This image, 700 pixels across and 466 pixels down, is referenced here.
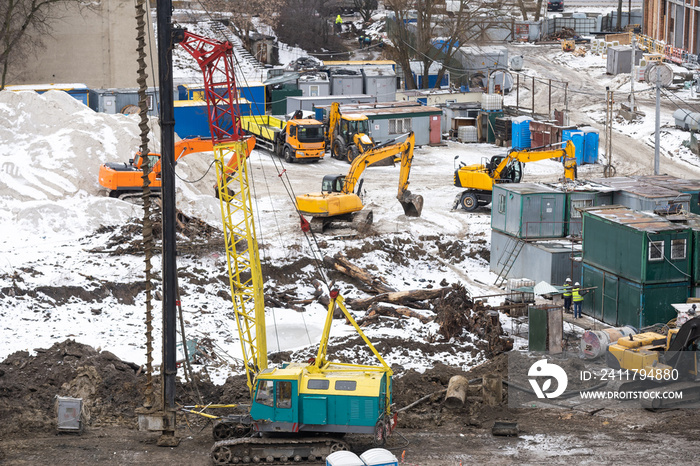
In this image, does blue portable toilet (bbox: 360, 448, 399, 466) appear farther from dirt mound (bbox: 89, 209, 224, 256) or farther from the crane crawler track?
dirt mound (bbox: 89, 209, 224, 256)

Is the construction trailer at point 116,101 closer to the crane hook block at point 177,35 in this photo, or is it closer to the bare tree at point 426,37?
the bare tree at point 426,37

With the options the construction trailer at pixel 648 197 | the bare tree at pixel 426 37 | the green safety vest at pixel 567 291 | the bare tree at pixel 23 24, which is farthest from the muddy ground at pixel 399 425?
the bare tree at pixel 426 37

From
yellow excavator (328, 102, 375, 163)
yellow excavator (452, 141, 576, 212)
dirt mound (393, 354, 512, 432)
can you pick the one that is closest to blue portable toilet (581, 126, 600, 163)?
yellow excavator (452, 141, 576, 212)

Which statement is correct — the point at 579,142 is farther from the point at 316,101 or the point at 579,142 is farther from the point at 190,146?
the point at 190,146

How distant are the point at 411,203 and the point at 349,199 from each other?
348cm

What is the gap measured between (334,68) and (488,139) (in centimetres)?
1449

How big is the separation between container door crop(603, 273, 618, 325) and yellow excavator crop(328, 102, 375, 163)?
870 inches

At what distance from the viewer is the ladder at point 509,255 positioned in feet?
101

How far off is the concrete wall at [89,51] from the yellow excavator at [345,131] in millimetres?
21150

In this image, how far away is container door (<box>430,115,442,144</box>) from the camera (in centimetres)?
5300

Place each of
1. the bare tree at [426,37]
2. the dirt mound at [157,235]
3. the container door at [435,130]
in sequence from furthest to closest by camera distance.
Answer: the bare tree at [426,37] < the container door at [435,130] < the dirt mound at [157,235]

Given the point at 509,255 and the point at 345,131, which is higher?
the point at 345,131

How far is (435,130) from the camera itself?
5338 centimetres

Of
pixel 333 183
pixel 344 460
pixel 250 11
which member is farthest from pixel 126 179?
pixel 250 11
